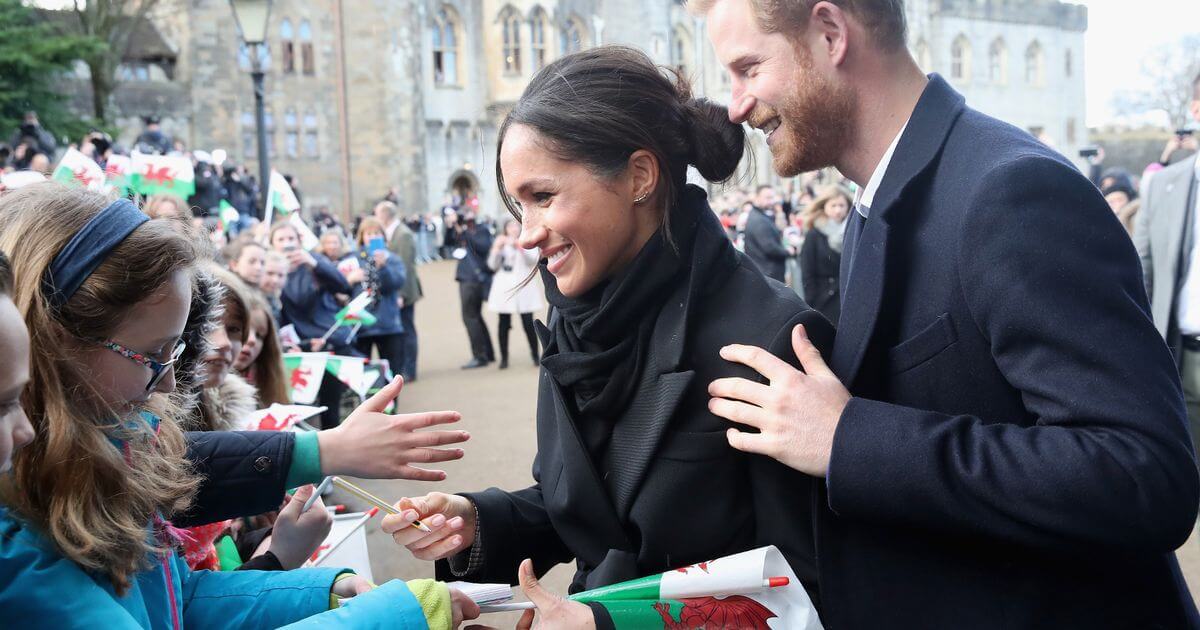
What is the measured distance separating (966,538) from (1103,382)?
34 centimetres

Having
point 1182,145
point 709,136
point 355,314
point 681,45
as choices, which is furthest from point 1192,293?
point 681,45

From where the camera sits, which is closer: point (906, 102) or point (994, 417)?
point (994, 417)

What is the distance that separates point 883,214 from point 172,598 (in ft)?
4.69

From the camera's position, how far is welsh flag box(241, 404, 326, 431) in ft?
11.2

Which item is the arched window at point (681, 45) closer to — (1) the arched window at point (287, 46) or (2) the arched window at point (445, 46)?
(2) the arched window at point (445, 46)

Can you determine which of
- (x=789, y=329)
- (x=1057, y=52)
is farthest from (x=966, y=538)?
(x=1057, y=52)

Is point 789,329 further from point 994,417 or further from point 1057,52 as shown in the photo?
point 1057,52

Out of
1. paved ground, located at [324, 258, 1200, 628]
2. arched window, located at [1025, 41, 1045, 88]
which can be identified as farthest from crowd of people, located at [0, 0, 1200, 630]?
arched window, located at [1025, 41, 1045, 88]

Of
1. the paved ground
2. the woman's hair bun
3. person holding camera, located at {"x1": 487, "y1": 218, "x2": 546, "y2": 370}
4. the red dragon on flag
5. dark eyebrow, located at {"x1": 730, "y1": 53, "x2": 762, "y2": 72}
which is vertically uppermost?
dark eyebrow, located at {"x1": 730, "y1": 53, "x2": 762, "y2": 72}

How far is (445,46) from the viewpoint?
126 feet

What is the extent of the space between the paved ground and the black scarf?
2.75 metres

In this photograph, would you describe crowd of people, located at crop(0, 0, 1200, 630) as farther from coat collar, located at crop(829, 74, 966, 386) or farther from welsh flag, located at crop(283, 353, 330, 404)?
welsh flag, located at crop(283, 353, 330, 404)

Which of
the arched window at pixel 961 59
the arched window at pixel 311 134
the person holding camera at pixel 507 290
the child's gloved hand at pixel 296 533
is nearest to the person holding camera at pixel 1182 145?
the person holding camera at pixel 507 290

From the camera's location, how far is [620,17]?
40875mm
